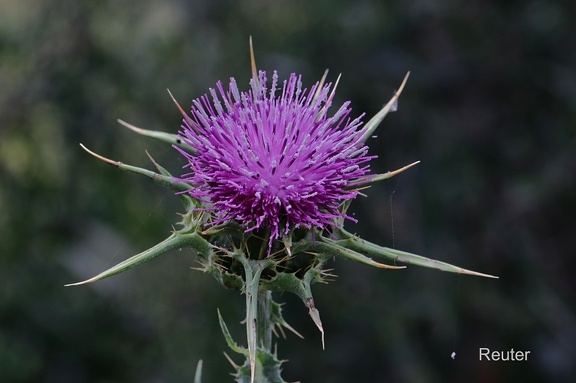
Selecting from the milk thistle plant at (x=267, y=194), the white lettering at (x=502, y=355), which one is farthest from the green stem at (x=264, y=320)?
the white lettering at (x=502, y=355)

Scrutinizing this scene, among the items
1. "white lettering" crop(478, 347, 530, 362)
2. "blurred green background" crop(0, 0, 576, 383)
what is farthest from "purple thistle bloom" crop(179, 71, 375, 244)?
"white lettering" crop(478, 347, 530, 362)

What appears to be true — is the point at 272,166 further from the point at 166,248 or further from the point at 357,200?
the point at 357,200

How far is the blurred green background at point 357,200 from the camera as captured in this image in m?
4.01

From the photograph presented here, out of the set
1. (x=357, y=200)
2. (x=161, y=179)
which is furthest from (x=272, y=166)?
(x=357, y=200)

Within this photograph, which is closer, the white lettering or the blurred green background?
the white lettering

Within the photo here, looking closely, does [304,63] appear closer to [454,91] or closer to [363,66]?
[363,66]

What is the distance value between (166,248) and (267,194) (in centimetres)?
30

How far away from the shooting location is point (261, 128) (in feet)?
7.00

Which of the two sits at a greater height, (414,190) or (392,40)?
(392,40)

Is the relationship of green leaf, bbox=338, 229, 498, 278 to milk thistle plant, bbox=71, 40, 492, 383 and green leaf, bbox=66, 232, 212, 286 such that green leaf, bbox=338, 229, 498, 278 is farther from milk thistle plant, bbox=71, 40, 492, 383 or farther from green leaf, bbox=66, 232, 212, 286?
green leaf, bbox=66, 232, 212, 286

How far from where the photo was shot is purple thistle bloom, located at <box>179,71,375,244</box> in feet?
6.86

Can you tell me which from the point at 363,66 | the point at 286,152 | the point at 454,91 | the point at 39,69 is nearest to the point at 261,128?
the point at 286,152

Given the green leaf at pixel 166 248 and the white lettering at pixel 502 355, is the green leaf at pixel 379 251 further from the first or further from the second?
the white lettering at pixel 502 355

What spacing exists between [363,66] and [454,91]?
1.75ft
